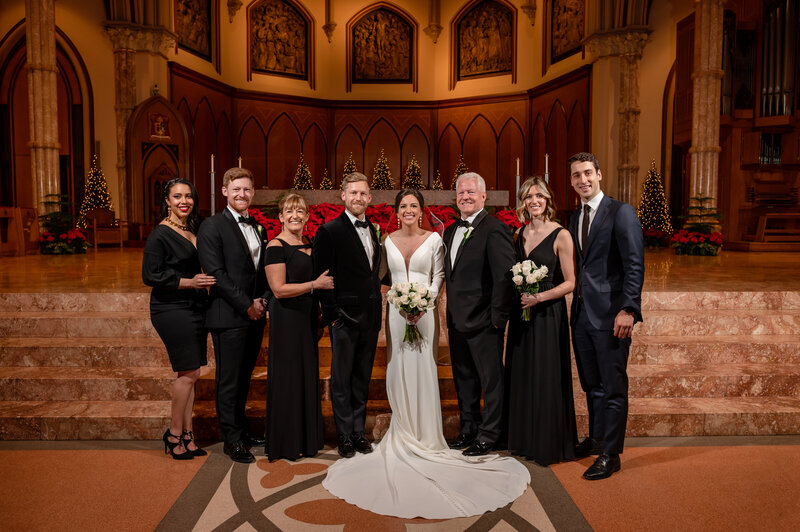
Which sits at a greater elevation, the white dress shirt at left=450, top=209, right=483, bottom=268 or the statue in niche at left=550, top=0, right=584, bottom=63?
the statue in niche at left=550, top=0, right=584, bottom=63

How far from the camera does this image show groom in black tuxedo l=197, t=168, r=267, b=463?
3373 mm

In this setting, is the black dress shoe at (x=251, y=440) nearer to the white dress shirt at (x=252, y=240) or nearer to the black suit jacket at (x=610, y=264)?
the white dress shirt at (x=252, y=240)

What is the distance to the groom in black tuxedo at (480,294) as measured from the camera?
3467mm

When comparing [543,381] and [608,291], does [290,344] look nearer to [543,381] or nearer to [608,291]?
[543,381]

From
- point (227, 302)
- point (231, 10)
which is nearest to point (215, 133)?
point (231, 10)

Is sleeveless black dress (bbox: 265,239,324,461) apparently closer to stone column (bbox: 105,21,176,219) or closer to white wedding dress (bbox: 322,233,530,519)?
white wedding dress (bbox: 322,233,530,519)

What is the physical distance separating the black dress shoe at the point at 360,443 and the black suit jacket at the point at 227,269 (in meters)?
0.96

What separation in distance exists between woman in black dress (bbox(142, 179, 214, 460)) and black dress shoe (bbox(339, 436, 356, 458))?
0.93 meters

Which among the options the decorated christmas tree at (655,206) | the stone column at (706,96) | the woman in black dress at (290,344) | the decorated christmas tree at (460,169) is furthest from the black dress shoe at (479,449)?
the decorated christmas tree at (460,169)

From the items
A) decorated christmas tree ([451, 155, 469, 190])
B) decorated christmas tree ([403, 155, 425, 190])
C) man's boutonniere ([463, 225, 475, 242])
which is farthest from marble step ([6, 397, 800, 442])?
decorated christmas tree ([403, 155, 425, 190])

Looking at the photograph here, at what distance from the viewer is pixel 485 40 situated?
53.6 feet

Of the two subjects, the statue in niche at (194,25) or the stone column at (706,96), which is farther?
the statue in niche at (194,25)

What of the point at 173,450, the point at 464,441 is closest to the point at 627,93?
the point at 464,441

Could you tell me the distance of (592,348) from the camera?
3.44 metres
